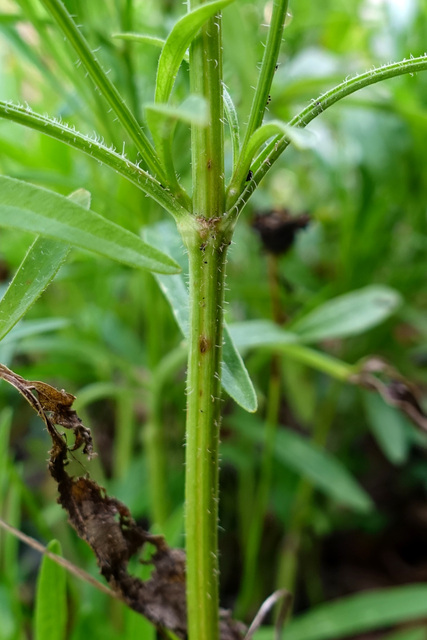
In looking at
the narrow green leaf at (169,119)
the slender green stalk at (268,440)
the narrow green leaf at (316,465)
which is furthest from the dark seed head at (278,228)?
the narrow green leaf at (169,119)

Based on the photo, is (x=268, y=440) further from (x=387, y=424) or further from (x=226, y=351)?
(x=226, y=351)

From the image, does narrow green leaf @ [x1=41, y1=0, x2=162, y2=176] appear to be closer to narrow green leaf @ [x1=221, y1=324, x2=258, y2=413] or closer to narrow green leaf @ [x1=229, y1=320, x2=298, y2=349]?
narrow green leaf @ [x1=221, y1=324, x2=258, y2=413]

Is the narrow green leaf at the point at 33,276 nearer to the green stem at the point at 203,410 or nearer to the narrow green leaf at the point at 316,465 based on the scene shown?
the green stem at the point at 203,410

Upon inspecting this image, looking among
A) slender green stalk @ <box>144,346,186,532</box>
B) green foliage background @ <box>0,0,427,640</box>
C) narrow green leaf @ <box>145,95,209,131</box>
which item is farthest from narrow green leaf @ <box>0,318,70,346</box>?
narrow green leaf @ <box>145,95,209,131</box>

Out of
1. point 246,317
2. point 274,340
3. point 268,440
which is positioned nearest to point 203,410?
point 274,340

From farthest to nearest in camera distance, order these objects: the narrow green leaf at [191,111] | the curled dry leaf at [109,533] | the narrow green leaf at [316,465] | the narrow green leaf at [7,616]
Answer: the narrow green leaf at [316,465]
the narrow green leaf at [7,616]
the curled dry leaf at [109,533]
the narrow green leaf at [191,111]

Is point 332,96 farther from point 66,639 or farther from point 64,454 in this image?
point 66,639

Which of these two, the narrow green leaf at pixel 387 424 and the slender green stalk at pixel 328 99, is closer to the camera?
the slender green stalk at pixel 328 99

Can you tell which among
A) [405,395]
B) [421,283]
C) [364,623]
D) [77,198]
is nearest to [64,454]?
[77,198]
